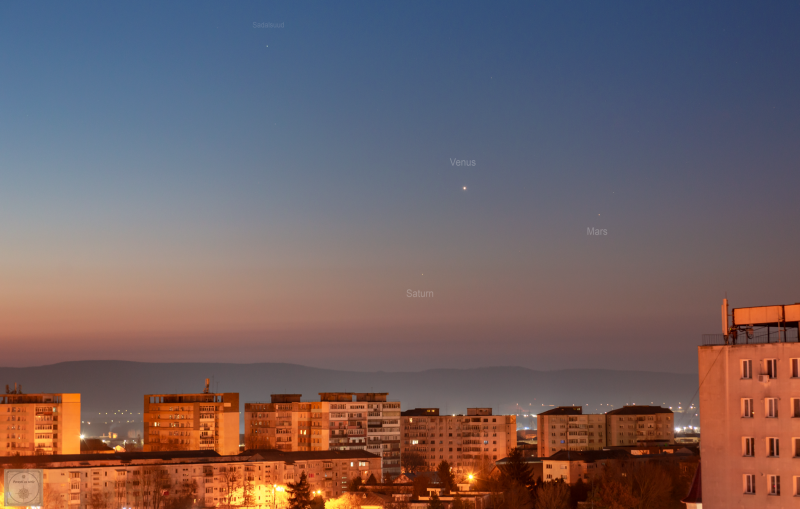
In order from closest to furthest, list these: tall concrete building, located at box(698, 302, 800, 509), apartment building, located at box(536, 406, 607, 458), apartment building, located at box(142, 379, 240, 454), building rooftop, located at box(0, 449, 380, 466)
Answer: tall concrete building, located at box(698, 302, 800, 509), building rooftop, located at box(0, 449, 380, 466), apartment building, located at box(142, 379, 240, 454), apartment building, located at box(536, 406, 607, 458)

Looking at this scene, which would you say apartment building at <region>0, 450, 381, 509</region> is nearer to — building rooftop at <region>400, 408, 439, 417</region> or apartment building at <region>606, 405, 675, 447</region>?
building rooftop at <region>400, 408, 439, 417</region>

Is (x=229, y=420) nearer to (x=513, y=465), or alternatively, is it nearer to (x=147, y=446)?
(x=147, y=446)

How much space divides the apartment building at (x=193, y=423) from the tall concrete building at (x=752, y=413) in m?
135

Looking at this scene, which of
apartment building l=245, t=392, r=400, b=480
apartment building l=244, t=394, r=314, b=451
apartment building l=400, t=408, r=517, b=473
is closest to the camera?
apartment building l=245, t=392, r=400, b=480

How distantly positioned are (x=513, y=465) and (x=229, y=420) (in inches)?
3152

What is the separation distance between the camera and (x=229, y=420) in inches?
6831

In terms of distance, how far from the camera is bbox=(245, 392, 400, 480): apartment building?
162375 millimetres

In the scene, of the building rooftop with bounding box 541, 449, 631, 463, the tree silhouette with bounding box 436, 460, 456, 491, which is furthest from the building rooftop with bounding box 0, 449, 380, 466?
the building rooftop with bounding box 541, 449, 631, 463

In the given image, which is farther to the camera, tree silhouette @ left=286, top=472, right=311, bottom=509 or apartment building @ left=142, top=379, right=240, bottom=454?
apartment building @ left=142, top=379, right=240, bottom=454

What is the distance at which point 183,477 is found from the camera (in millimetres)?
118875

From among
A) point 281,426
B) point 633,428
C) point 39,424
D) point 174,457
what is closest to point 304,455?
point 174,457

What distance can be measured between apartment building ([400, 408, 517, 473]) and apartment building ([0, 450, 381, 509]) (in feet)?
177

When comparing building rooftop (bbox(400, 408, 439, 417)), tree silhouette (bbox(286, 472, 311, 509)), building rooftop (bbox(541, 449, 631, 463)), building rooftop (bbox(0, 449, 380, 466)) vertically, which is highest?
building rooftop (bbox(400, 408, 439, 417))

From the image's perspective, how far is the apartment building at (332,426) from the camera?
16238 cm
